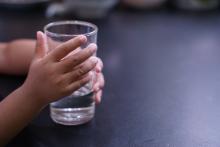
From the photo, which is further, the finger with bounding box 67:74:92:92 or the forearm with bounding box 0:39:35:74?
the forearm with bounding box 0:39:35:74

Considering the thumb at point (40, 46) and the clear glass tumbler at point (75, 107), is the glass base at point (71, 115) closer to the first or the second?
the clear glass tumbler at point (75, 107)

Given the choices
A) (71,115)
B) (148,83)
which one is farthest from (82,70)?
(148,83)

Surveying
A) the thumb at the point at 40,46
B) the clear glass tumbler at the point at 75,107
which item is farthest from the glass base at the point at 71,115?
the thumb at the point at 40,46

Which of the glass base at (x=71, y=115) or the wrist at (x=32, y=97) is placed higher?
the wrist at (x=32, y=97)

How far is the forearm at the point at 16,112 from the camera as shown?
535mm

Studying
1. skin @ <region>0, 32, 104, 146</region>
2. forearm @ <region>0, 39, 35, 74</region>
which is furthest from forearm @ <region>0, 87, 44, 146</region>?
forearm @ <region>0, 39, 35, 74</region>

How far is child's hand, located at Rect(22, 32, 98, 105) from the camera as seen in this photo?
51 centimetres

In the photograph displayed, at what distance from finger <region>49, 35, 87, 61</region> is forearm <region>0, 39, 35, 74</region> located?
0.25 m

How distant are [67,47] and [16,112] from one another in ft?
0.39

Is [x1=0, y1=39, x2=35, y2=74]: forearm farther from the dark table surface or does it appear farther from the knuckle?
the knuckle

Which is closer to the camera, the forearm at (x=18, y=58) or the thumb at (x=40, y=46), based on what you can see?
the thumb at (x=40, y=46)

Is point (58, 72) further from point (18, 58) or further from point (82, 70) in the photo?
point (18, 58)

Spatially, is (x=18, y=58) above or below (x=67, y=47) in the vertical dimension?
below

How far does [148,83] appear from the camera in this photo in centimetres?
76
